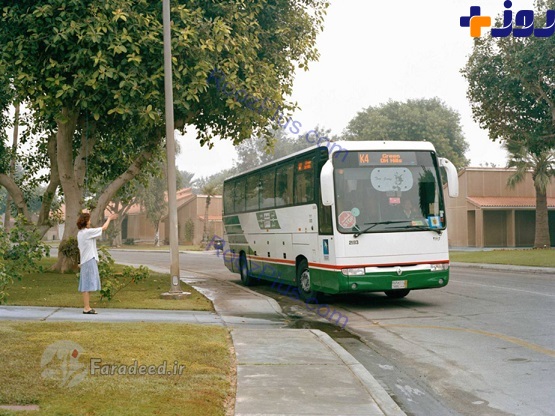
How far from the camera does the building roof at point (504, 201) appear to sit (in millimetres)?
49213

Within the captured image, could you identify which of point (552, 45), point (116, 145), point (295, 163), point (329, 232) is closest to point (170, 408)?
point (329, 232)

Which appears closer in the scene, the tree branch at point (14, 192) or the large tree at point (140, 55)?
the large tree at point (140, 55)

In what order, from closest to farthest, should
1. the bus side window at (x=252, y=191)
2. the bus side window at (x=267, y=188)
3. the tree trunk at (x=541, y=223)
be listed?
1. the bus side window at (x=267, y=188)
2. the bus side window at (x=252, y=191)
3. the tree trunk at (x=541, y=223)

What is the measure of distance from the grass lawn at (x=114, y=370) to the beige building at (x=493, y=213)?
43371mm

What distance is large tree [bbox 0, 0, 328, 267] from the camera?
16453 mm

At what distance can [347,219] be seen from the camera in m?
14.3

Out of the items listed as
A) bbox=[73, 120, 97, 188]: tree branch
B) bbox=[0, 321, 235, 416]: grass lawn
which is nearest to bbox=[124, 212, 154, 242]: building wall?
bbox=[73, 120, 97, 188]: tree branch

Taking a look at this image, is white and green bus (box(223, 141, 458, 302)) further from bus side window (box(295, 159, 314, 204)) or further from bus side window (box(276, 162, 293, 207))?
bus side window (box(276, 162, 293, 207))

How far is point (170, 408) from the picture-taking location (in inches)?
239

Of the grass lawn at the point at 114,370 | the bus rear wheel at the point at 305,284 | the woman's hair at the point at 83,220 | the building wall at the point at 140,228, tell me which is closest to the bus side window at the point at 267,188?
the bus rear wheel at the point at 305,284

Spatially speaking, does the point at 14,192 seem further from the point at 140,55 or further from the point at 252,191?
the point at 140,55

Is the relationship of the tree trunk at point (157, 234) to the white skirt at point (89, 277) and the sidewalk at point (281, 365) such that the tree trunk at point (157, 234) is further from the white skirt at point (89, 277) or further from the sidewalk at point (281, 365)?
the white skirt at point (89, 277)

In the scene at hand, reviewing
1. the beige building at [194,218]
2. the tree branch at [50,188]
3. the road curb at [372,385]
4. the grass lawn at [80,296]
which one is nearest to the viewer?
the road curb at [372,385]

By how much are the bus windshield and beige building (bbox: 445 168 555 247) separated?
1448 inches
